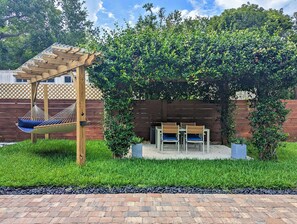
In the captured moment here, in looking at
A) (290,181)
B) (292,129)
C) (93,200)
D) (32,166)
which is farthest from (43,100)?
(292,129)

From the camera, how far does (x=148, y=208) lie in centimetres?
324

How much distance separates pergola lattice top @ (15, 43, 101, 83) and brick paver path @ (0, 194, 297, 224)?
8.71 feet

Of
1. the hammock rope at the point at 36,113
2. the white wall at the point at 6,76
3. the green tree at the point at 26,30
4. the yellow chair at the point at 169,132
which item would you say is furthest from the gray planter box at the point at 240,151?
the green tree at the point at 26,30

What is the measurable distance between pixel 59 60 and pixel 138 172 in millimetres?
3020

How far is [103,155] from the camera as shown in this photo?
6.09m

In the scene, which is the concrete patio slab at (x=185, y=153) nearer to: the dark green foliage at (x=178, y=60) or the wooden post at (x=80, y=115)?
the dark green foliage at (x=178, y=60)

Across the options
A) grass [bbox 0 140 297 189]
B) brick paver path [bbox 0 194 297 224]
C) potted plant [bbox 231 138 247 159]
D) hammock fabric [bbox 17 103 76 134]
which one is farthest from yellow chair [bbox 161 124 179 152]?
brick paver path [bbox 0 194 297 224]

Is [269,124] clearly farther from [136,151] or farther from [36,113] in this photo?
[36,113]

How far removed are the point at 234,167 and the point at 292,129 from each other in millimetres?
5304

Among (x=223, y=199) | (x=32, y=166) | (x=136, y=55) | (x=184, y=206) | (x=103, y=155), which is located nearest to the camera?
(x=184, y=206)

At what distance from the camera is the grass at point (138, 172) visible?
4.08 metres

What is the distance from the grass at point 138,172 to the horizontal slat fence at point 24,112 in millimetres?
2456

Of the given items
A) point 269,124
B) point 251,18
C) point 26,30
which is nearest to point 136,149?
point 269,124

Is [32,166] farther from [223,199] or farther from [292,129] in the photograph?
[292,129]
